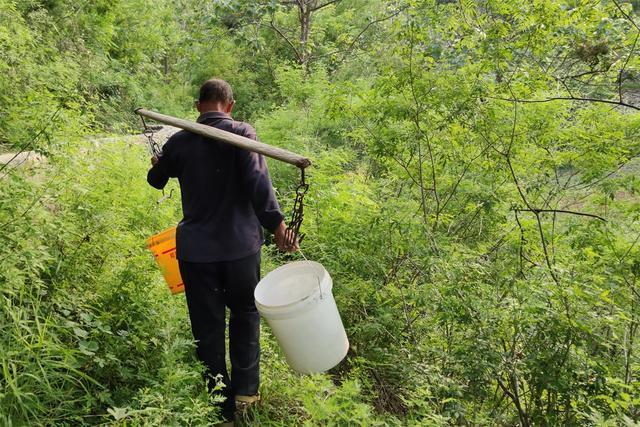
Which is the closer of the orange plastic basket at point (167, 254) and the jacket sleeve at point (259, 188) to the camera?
the jacket sleeve at point (259, 188)

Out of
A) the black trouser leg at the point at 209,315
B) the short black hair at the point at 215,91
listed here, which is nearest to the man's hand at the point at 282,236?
the black trouser leg at the point at 209,315

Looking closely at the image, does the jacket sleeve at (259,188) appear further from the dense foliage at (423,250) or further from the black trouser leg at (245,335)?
the dense foliage at (423,250)

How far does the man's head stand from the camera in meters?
2.75

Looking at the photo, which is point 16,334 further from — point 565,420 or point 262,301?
point 565,420

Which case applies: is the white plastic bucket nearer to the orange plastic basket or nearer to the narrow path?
the orange plastic basket

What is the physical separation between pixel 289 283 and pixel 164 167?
3.42 ft

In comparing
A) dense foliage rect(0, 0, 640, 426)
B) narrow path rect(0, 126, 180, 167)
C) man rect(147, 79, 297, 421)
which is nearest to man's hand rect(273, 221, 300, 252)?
man rect(147, 79, 297, 421)

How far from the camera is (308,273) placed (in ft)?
8.69

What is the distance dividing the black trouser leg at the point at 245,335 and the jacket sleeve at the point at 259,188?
11.1 inches

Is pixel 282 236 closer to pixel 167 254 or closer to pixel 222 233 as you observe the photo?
pixel 222 233

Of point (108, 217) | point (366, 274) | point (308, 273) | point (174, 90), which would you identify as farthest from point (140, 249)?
point (174, 90)

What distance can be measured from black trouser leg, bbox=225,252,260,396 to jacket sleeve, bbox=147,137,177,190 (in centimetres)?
74

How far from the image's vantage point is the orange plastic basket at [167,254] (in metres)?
3.01

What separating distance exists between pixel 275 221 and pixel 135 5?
12394 millimetres
